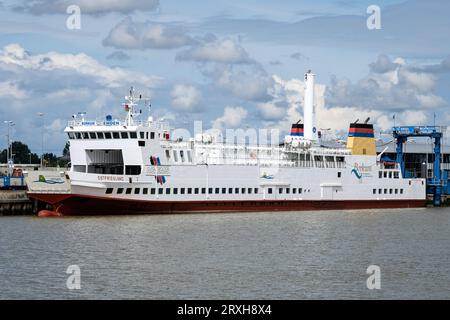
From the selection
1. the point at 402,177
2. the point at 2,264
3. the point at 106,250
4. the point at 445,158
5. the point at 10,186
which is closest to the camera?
the point at 2,264

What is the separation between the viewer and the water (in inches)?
1236

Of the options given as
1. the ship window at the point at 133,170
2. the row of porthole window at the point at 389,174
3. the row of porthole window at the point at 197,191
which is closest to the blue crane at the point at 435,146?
the row of porthole window at the point at 389,174

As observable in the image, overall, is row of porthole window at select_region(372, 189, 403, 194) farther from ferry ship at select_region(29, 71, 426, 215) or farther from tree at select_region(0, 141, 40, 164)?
tree at select_region(0, 141, 40, 164)

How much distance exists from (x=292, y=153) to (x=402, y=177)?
46.7 feet

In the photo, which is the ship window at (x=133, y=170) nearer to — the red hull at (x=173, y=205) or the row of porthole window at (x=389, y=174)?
the red hull at (x=173, y=205)

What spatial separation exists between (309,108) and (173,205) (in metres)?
21.5

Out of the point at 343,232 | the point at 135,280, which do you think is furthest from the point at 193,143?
the point at 135,280

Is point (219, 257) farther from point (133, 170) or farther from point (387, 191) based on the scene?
point (387, 191)

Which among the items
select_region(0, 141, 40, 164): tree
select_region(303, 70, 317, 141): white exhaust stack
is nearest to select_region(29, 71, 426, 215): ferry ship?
select_region(303, 70, 317, 141): white exhaust stack

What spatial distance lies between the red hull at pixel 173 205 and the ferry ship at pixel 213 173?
7 cm

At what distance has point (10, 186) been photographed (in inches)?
2756

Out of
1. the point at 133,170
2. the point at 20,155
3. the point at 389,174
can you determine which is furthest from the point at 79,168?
the point at 20,155

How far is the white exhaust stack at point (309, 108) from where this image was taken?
249 ft
